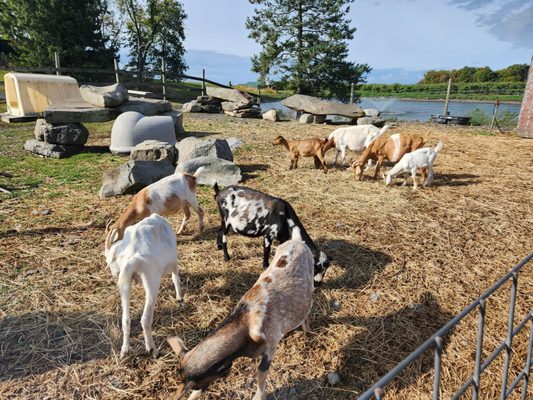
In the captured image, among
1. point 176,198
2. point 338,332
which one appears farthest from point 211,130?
point 338,332

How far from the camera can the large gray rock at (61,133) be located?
1020 cm

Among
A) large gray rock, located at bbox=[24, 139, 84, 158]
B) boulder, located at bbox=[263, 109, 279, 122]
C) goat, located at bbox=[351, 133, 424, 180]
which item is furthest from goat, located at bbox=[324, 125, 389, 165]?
boulder, located at bbox=[263, 109, 279, 122]

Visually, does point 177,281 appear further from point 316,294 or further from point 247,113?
point 247,113

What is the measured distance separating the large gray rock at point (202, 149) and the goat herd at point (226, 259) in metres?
3.29

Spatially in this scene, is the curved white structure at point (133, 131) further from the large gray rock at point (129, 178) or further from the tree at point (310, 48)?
the tree at point (310, 48)

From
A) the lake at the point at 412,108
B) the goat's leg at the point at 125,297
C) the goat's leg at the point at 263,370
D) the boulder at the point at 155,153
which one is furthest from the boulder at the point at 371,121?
the goat's leg at the point at 263,370

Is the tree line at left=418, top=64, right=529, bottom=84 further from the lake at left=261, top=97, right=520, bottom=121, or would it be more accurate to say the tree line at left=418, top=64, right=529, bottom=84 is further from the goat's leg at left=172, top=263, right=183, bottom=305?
the goat's leg at left=172, top=263, right=183, bottom=305

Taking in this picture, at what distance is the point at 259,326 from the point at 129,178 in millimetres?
5435

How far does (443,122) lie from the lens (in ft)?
61.7

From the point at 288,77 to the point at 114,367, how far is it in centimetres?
2718

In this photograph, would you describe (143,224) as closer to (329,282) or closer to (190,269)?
(190,269)

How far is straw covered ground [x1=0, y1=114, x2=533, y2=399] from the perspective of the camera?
122 inches

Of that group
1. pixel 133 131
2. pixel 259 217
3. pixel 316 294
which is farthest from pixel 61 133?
pixel 316 294

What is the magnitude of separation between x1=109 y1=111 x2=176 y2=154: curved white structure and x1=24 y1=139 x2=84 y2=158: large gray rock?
3.97 feet
